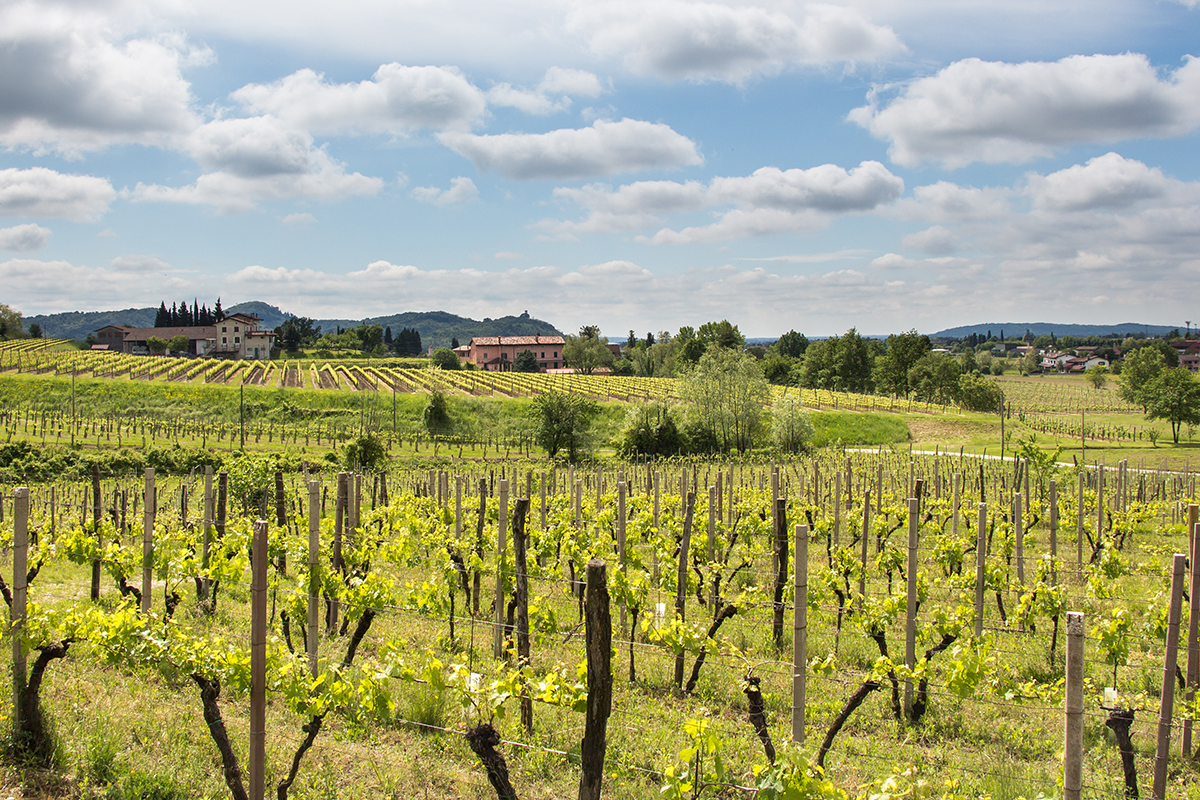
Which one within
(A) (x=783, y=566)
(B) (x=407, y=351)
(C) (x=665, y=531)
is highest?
(B) (x=407, y=351)

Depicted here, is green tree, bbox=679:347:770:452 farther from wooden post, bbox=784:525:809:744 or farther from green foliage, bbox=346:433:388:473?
wooden post, bbox=784:525:809:744

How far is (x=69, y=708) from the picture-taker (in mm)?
5656

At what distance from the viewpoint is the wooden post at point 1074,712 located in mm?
3348

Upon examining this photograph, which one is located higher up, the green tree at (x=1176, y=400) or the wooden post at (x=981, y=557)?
the green tree at (x=1176, y=400)

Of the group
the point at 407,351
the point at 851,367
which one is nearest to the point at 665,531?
the point at 851,367

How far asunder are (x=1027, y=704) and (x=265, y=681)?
22.0 ft

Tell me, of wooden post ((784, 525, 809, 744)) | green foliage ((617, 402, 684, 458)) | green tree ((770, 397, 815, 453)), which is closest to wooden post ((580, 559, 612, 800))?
wooden post ((784, 525, 809, 744))

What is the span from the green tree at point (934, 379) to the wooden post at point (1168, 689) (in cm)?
6824

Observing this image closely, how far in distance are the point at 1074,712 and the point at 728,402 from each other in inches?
1737

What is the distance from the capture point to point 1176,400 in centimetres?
4353

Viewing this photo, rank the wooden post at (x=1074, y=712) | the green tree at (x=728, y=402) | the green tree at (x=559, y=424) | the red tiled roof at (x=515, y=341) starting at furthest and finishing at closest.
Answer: the red tiled roof at (x=515, y=341) < the green tree at (x=728, y=402) < the green tree at (x=559, y=424) < the wooden post at (x=1074, y=712)

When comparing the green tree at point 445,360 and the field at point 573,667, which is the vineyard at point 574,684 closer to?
the field at point 573,667

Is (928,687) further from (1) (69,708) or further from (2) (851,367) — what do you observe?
(2) (851,367)

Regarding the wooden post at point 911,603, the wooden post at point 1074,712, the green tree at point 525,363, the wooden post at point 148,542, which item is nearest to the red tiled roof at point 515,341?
the green tree at point 525,363
